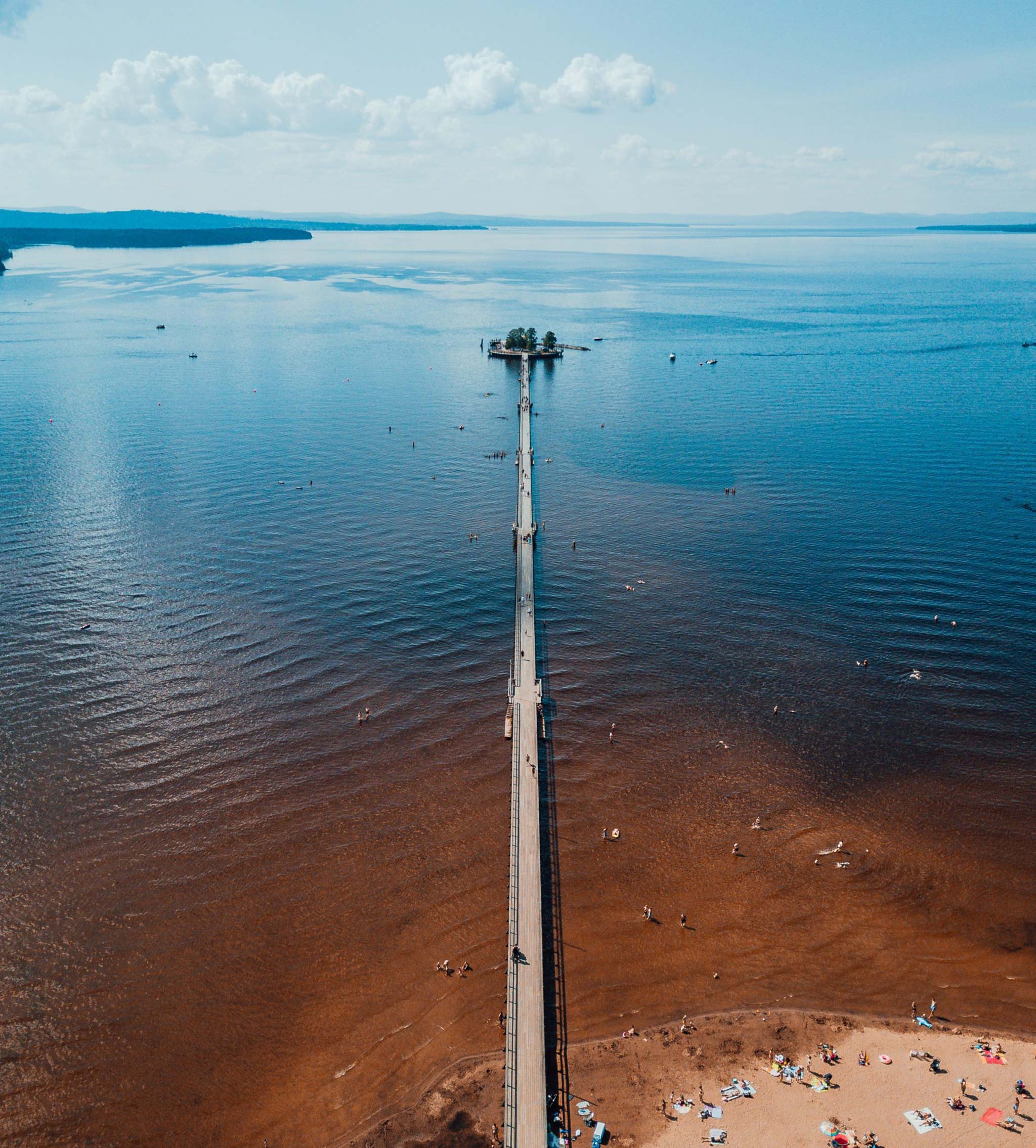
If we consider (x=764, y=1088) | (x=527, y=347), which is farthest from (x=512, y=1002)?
(x=527, y=347)

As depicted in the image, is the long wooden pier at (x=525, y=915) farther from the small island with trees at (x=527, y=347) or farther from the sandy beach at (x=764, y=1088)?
the small island with trees at (x=527, y=347)

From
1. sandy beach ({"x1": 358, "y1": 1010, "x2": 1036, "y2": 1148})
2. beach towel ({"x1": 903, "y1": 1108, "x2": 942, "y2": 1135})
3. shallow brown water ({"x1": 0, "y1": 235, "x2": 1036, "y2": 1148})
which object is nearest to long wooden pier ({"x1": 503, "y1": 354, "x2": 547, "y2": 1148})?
sandy beach ({"x1": 358, "y1": 1010, "x2": 1036, "y2": 1148})

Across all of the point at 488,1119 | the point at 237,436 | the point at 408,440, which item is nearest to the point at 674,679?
the point at 488,1119

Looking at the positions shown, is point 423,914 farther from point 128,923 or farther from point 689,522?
point 689,522

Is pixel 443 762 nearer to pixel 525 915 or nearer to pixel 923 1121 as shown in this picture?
pixel 525 915

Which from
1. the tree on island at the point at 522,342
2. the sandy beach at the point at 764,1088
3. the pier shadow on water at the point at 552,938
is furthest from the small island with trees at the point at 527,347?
the sandy beach at the point at 764,1088

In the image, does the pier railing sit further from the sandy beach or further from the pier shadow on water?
the pier shadow on water

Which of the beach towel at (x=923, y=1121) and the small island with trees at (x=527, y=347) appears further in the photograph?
the small island with trees at (x=527, y=347)
